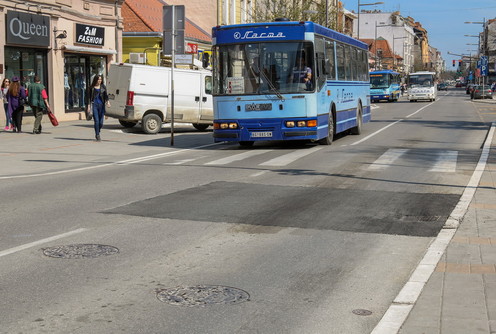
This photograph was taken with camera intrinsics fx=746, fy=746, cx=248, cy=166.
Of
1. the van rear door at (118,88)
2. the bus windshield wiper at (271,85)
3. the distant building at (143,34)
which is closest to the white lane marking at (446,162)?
the bus windshield wiper at (271,85)

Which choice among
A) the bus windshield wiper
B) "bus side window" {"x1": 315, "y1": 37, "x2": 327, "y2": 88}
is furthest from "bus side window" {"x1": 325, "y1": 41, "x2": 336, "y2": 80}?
the bus windshield wiper

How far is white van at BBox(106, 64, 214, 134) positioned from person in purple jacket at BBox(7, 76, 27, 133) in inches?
112

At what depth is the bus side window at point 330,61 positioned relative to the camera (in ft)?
64.3

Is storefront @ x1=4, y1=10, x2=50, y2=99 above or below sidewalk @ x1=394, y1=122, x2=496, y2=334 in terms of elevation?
above

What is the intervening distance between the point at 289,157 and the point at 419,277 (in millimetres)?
10441

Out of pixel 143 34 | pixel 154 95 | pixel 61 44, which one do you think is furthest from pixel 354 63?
pixel 143 34

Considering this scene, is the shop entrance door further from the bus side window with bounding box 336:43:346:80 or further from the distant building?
the bus side window with bounding box 336:43:346:80

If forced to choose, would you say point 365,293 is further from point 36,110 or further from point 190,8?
point 190,8

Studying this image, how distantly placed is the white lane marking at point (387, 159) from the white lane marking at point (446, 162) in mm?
888

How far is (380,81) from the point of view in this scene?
2638 inches

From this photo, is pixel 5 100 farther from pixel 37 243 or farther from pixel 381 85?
pixel 381 85

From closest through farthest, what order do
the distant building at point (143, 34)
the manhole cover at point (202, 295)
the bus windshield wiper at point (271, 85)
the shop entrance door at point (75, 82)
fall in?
1. the manhole cover at point (202, 295)
2. the bus windshield wiper at point (271, 85)
3. the shop entrance door at point (75, 82)
4. the distant building at point (143, 34)

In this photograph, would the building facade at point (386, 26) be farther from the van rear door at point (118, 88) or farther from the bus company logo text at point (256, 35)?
A: the bus company logo text at point (256, 35)

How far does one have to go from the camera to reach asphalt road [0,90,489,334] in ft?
17.3
